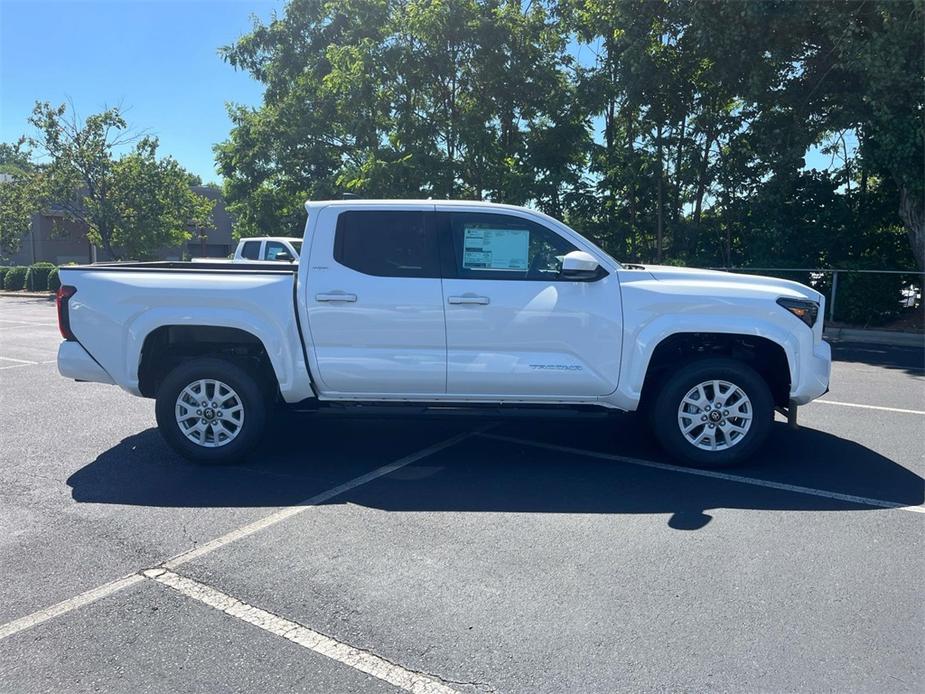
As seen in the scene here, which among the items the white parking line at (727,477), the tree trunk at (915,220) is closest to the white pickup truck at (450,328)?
the white parking line at (727,477)

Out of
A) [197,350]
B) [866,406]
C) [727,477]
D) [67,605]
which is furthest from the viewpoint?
[866,406]

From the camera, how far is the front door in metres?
5.59

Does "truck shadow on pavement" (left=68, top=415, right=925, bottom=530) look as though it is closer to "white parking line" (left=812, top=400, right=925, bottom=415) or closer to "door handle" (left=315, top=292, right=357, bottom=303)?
"door handle" (left=315, top=292, right=357, bottom=303)

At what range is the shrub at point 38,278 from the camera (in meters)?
35.1

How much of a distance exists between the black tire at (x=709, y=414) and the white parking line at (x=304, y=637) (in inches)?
125

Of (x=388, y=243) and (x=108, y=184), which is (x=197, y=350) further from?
(x=108, y=184)

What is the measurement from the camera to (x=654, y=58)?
1653 cm

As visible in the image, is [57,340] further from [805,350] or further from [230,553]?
[805,350]

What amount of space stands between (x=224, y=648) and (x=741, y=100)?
16.7 metres

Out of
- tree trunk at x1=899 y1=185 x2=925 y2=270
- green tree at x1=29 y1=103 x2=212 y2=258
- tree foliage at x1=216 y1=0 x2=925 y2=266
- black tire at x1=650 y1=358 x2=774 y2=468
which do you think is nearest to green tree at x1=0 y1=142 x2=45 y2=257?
green tree at x1=29 y1=103 x2=212 y2=258

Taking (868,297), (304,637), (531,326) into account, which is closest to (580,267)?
(531,326)

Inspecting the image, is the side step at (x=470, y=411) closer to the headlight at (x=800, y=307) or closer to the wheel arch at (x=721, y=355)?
the wheel arch at (x=721, y=355)

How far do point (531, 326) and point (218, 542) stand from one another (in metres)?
2.59

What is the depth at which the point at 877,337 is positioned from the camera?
1423 centimetres
